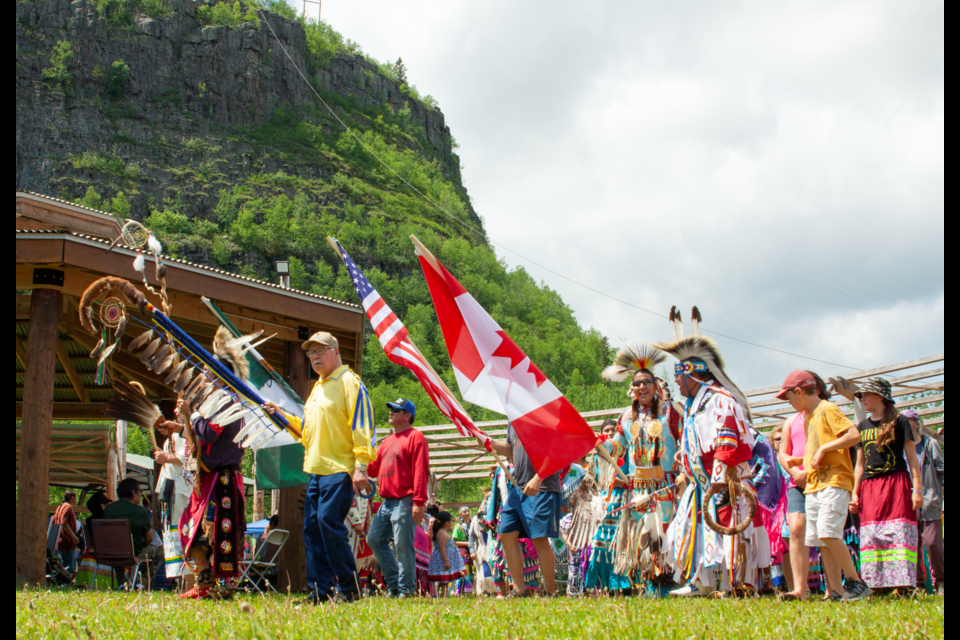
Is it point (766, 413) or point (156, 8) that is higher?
point (156, 8)

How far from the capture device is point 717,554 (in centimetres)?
548

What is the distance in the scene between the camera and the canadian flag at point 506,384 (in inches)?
230

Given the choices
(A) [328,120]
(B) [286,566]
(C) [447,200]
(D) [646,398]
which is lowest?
(B) [286,566]

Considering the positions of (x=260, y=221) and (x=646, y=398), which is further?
(x=260, y=221)

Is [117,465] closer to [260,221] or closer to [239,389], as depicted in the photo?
[239,389]

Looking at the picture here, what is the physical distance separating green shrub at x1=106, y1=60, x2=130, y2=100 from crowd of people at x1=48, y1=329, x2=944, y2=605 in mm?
94414

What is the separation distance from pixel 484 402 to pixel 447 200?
102 m

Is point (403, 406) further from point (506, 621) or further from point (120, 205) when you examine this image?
point (120, 205)

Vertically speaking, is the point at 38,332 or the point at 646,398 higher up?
the point at 38,332

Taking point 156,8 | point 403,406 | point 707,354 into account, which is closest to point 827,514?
point 707,354

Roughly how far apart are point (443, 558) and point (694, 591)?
4760mm

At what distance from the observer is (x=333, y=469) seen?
539 cm

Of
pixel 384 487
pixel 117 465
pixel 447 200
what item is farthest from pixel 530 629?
pixel 447 200

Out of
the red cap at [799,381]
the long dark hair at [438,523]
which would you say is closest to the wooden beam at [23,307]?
the long dark hair at [438,523]
